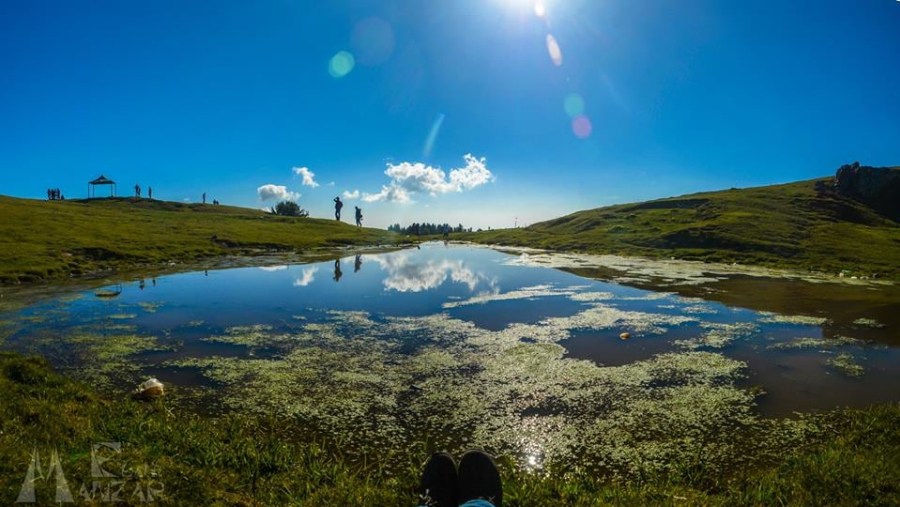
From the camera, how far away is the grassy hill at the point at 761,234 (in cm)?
5938

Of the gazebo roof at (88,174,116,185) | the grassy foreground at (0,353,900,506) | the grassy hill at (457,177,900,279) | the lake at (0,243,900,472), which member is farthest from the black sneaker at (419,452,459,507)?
the gazebo roof at (88,174,116,185)

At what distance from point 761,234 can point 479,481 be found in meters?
82.8

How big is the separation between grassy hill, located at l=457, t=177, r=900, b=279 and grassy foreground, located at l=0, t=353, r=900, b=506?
177 feet

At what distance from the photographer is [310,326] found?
22.1 metres

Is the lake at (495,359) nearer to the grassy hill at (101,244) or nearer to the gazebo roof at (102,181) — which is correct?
the grassy hill at (101,244)

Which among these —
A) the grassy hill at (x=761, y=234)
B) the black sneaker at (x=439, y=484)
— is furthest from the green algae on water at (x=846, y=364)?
the grassy hill at (x=761, y=234)

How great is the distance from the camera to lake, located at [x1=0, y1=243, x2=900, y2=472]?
1112cm

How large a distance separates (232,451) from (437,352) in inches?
389

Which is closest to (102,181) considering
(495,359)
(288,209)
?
(288,209)

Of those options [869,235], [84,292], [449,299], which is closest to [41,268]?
[84,292]

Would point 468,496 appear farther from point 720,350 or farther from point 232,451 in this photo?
point 720,350

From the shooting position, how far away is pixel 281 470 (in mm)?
8422

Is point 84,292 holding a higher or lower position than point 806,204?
lower

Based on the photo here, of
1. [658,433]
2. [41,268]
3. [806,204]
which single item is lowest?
[658,433]
